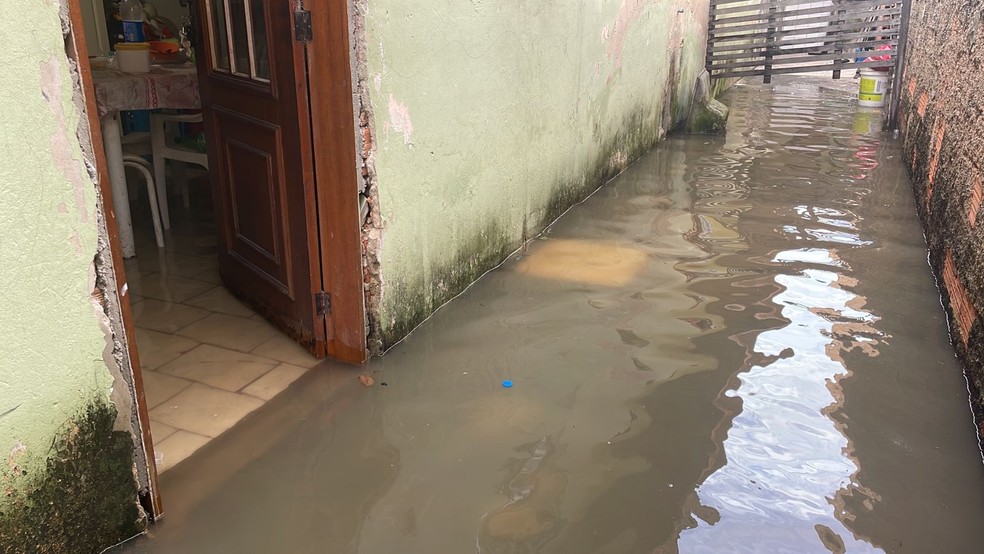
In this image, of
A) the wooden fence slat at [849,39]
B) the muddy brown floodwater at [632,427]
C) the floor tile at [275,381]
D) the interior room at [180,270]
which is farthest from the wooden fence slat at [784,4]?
the floor tile at [275,381]

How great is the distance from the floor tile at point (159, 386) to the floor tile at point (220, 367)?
0.04 m

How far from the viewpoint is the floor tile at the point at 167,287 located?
4.12 m

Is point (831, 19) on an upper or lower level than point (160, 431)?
upper

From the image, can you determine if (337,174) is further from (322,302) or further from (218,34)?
(218,34)

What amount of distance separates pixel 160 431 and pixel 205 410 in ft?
0.64

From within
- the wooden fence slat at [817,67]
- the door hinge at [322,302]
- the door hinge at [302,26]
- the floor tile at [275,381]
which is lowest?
the floor tile at [275,381]

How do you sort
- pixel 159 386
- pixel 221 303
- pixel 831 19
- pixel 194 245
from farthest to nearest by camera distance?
pixel 831 19, pixel 194 245, pixel 221 303, pixel 159 386

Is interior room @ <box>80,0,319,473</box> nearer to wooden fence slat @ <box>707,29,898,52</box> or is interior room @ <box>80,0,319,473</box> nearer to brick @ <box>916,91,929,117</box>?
brick @ <box>916,91,929,117</box>

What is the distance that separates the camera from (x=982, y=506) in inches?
99.3

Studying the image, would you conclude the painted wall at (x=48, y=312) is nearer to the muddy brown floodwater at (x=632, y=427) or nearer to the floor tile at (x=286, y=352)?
the muddy brown floodwater at (x=632, y=427)

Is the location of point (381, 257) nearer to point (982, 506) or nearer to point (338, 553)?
point (338, 553)

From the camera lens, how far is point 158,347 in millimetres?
3545

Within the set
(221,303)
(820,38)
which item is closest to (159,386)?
(221,303)

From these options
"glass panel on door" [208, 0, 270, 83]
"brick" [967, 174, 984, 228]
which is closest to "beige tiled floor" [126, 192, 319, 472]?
"glass panel on door" [208, 0, 270, 83]
